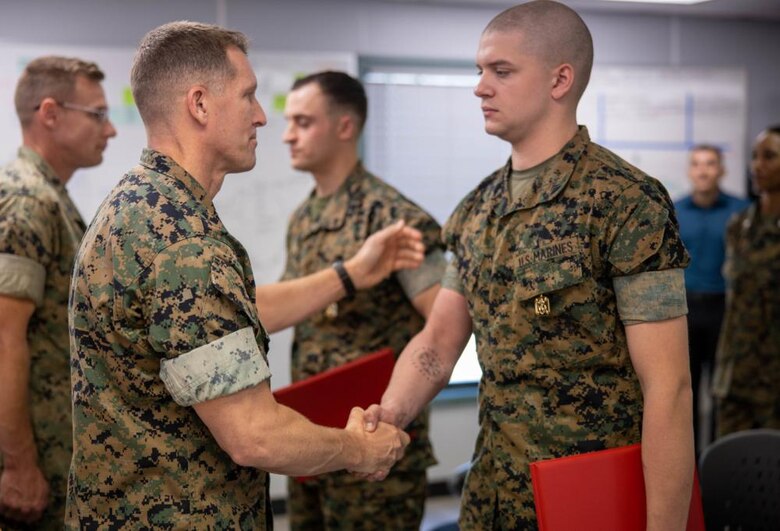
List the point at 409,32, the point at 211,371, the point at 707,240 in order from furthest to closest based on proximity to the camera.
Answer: the point at 707,240 < the point at 409,32 < the point at 211,371

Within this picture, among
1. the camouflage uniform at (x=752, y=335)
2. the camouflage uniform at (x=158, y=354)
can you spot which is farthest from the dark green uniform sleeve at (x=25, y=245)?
the camouflage uniform at (x=752, y=335)

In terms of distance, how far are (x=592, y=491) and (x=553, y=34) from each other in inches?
36.2

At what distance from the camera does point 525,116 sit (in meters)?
1.80

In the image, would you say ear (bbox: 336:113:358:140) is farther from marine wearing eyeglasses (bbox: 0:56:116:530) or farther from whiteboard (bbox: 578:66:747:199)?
whiteboard (bbox: 578:66:747:199)

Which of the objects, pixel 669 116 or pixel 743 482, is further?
pixel 669 116

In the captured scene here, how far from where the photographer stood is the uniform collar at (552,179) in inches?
69.3

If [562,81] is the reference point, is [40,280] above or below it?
below

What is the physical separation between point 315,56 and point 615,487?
3.32 m

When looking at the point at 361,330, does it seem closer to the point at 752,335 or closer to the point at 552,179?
the point at 552,179

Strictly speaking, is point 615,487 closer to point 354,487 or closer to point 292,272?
point 354,487

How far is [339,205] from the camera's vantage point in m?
2.84

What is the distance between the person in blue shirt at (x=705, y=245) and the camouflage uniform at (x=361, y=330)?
9.42 ft

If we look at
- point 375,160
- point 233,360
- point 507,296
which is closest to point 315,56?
point 375,160

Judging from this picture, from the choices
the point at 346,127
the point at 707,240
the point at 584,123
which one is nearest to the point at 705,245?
the point at 707,240
